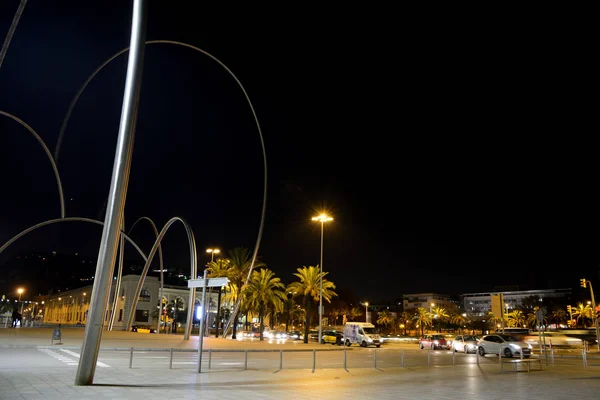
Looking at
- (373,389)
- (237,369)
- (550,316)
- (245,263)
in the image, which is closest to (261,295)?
(245,263)

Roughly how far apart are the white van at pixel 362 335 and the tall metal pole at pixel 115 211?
34.9 metres

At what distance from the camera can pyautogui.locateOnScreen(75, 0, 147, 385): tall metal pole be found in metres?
12.1

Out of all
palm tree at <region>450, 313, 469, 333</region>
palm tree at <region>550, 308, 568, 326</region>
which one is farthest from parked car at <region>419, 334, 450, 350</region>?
palm tree at <region>450, 313, 469, 333</region>

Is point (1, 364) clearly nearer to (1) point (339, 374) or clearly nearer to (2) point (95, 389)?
(2) point (95, 389)

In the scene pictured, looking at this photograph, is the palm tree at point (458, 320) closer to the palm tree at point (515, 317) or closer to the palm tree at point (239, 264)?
the palm tree at point (515, 317)

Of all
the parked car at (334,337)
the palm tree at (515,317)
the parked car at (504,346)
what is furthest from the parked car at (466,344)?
the palm tree at (515,317)

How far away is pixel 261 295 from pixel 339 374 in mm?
42823

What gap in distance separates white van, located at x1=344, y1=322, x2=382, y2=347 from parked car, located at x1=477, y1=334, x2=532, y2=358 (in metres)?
13.9

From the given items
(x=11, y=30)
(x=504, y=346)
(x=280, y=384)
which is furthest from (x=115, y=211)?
(x=504, y=346)

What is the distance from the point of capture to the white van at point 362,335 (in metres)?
44.2

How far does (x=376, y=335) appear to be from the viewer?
44656 millimetres

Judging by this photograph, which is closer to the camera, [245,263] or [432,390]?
[432,390]

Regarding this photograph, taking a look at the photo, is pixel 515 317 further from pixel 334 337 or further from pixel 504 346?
pixel 504 346

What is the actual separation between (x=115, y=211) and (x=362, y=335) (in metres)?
35.6
